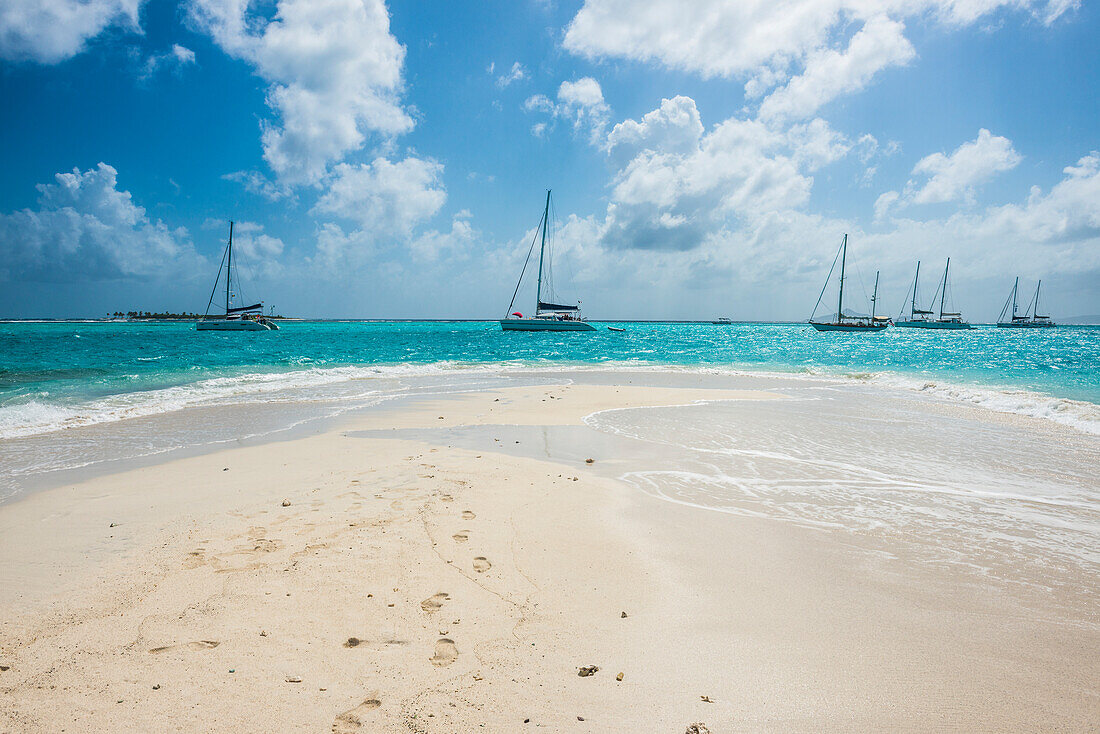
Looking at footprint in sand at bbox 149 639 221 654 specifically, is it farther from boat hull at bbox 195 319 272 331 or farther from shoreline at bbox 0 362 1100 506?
boat hull at bbox 195 319 272 331

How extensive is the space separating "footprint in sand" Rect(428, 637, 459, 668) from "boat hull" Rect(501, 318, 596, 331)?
2704 inches

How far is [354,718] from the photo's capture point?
2.78m

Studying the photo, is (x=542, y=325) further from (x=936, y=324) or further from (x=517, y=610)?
(x=936, y=324)

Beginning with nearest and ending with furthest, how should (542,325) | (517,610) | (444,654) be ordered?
(444,654) < (517,610) < (542,325)

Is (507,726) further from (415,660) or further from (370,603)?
(370,603)

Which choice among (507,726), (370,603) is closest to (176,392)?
(370,603)

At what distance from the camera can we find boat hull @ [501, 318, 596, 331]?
71.9 metres

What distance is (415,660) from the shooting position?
3.28 meters

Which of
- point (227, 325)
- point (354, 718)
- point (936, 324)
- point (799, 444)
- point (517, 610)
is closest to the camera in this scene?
point (354, 718)

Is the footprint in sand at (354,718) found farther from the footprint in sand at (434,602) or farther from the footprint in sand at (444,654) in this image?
the footprint in sand at (434,602)

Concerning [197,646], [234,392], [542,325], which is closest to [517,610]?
[197,646]

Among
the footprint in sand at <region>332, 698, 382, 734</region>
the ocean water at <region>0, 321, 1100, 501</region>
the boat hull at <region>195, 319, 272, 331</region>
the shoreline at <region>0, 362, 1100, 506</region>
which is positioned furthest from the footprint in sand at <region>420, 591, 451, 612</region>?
the boat hull at <region>195, 319, 272, 331</region>

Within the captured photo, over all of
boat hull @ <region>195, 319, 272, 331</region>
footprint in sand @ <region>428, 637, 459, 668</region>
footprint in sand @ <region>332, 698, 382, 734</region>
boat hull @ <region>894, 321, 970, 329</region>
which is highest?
boat hull @ <region>894, 321, 970, 329</region>

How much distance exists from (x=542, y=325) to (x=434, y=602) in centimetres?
6881
